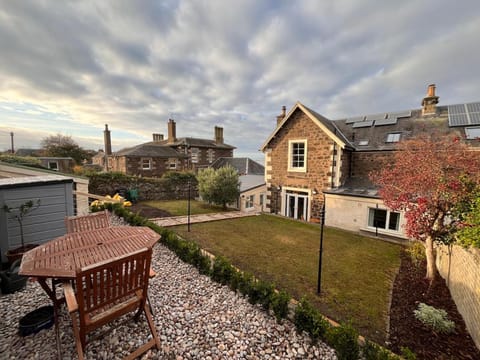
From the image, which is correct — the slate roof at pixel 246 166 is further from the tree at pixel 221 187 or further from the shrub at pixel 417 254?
the shrub at pixel 417 254

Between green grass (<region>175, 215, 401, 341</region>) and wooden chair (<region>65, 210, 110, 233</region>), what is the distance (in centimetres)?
347

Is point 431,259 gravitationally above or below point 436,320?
above

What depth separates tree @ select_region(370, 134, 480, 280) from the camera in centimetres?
417

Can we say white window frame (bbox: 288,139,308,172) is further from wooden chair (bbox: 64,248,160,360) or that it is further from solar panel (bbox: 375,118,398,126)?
wooden chair (bbox: 64,248,160,360)

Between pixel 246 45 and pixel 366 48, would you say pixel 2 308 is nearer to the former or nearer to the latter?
pixel 246 45

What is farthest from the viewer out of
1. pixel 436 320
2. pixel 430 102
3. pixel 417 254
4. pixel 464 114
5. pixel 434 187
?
pixel 430 102

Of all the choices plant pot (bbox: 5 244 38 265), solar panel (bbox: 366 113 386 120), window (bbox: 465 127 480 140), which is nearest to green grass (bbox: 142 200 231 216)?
plant pot (bbox: 5 244 38 265)

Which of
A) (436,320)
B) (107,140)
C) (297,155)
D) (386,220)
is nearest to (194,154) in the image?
(107,140)

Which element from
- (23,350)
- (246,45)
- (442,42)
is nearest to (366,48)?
(442,42)

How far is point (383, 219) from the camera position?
31.8ft

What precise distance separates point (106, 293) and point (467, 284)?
19.2 ft

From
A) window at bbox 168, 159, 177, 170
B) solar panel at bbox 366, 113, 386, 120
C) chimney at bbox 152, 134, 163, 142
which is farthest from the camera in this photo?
chimney at bbox 152, 134, 163, 142

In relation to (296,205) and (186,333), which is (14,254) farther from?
(296,205)

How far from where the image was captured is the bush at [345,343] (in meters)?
2.50
